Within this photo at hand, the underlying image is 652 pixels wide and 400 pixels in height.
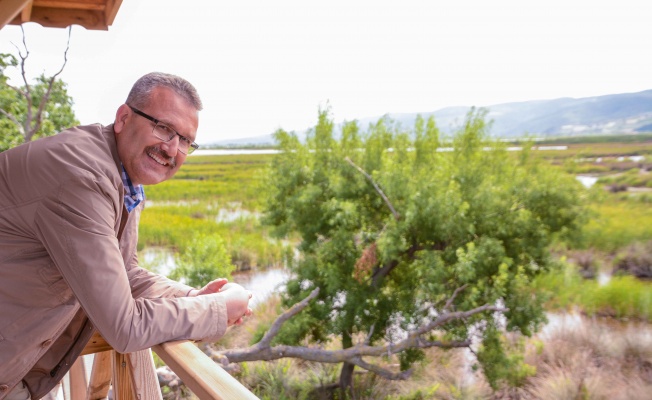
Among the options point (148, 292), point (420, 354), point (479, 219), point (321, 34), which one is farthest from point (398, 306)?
point (321, 34)

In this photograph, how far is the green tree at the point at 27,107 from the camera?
459 cm

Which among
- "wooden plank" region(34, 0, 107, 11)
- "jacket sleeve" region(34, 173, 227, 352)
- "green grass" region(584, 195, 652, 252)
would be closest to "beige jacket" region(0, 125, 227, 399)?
"jacket sleeve" region(34, 173, 227, 352)

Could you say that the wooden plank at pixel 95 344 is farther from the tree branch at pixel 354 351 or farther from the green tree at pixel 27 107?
the tree branch at pixel 354 351

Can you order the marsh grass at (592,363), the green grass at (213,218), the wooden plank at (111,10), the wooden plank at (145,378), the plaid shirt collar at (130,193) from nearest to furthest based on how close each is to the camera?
1. the wooden plank at (145,378)
2. the plaid shirt collar at (130,193)
3. the wooden plank at (111,10)
4. the marsh grass at (592,363)
5. the green grass at (213,218)

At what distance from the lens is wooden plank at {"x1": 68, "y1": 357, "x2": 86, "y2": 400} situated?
1.48m

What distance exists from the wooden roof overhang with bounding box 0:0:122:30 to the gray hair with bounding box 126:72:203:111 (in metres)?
1.64

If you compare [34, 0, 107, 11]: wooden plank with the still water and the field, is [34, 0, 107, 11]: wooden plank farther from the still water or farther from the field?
the still water

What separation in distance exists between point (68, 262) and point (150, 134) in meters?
0.35

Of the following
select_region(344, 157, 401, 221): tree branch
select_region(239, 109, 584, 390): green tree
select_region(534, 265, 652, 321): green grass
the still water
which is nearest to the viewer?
select_region(239, 109, 584, 390): green tree

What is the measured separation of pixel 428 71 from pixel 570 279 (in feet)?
109

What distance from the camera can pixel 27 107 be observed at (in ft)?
17.4

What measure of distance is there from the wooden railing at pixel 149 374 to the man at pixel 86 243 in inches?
2.8

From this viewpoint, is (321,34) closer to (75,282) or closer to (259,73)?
(259,73)

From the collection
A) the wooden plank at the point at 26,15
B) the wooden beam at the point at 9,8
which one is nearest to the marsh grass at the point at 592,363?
the wooden plank at the point at 26,15
